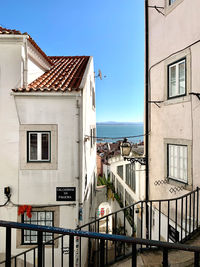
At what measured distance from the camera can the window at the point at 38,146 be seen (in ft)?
21.7

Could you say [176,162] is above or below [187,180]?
above

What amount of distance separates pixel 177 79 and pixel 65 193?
5.81 m

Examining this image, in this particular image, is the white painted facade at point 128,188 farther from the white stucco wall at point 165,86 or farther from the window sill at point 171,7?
the window sill at point 171,7


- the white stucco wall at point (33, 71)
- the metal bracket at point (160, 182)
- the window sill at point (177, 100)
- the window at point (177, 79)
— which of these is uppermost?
the white stucco wall at point (33, 71)

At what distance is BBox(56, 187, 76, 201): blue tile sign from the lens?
6477 millimetres

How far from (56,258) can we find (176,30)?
953cm

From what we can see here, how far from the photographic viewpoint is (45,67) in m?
9.50

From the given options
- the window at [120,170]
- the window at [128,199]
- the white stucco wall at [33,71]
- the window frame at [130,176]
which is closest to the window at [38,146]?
the white stucco wall at [33,71]

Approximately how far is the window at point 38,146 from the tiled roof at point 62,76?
168 centimetres

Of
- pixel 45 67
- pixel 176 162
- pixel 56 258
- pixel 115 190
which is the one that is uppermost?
pixel 45 67

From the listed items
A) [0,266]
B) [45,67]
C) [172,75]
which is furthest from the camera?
[45,67]

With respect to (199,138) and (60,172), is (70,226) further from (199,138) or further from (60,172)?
(199,138)

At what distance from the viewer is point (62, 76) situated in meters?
8.45

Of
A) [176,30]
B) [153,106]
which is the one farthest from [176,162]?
A: [176,30]
